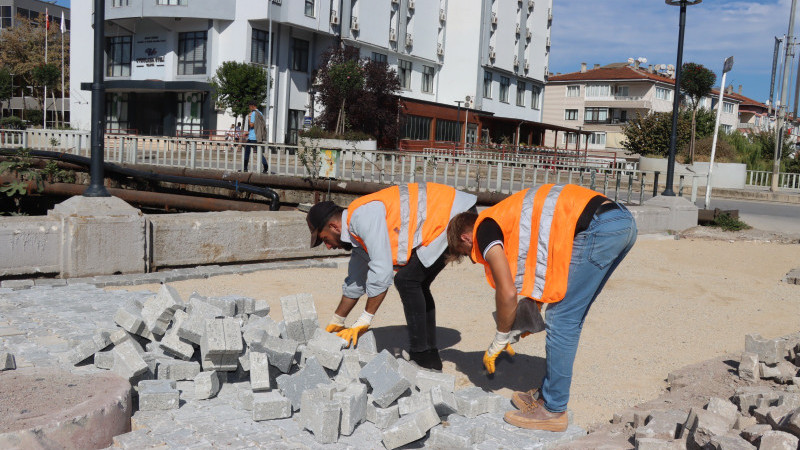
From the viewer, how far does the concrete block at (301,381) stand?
4.10 meters

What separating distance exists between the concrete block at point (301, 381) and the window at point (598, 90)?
63.7 m

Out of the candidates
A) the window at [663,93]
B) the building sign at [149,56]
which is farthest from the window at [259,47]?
the window at [663,93]

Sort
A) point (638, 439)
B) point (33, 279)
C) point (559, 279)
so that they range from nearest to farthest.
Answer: point (638, 439)
point (559, 279)
point (33, 279)

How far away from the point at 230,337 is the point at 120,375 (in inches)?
26.0

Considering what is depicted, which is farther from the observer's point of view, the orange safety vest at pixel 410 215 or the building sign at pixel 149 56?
the building sign at pixel 149 56

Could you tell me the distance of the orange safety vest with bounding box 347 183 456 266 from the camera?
177 inches

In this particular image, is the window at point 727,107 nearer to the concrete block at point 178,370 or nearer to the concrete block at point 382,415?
the concrete block at point 382,415

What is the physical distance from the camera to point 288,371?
4.39m

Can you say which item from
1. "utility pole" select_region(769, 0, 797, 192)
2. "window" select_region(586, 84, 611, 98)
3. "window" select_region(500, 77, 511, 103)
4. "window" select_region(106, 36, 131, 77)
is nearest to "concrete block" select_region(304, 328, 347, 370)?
"utility pole" select_region(769, 0, 797, 192)

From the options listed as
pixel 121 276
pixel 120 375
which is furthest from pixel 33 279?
pixel 120 375

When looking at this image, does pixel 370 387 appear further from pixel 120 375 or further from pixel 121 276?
pixel 121 276

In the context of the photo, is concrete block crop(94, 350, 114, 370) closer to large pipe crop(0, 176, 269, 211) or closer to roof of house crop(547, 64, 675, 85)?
large pipe crop(0, 176, 269, 211)

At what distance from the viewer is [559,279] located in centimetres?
376

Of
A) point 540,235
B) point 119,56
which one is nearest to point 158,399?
point 540,235
